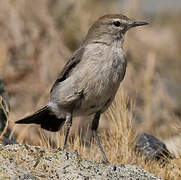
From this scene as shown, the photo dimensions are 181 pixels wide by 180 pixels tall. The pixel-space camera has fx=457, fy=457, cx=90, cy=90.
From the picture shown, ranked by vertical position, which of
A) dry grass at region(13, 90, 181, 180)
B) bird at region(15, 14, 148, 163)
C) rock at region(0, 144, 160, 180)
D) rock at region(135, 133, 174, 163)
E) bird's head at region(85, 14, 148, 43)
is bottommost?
rock at region(135, 133, 174, 163)

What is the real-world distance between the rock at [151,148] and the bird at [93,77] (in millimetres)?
617

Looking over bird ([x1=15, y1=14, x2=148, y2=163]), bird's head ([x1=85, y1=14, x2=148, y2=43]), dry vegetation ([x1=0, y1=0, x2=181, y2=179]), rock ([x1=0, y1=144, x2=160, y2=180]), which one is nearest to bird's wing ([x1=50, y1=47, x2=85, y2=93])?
bird ([x1=15, y1=14, x2=148, y2=163])

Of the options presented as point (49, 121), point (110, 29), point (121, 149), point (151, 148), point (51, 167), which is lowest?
point (151, 148)

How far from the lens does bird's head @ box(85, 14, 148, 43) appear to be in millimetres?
5207

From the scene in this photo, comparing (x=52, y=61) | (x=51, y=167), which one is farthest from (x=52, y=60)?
(x=51, y=167)

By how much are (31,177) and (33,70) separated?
611 centimetres

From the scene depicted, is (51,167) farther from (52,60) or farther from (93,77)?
(52,60)

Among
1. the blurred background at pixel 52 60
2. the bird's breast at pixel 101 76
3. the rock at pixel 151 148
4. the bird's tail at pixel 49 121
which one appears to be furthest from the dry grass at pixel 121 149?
the blurred background at pixel 52 60

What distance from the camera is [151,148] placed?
539 cm

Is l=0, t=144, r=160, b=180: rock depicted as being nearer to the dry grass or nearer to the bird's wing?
the dry grass

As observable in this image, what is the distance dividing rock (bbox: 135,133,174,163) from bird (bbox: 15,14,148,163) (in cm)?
62

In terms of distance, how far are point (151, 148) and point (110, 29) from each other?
148 cm

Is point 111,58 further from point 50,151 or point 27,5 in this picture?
point 27,5

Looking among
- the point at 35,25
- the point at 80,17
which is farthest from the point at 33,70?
the point at 80,17
